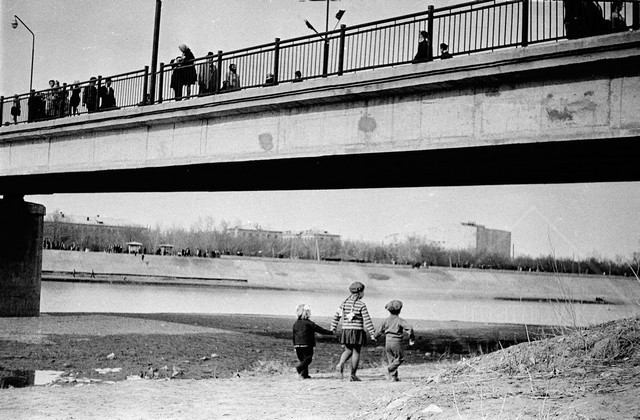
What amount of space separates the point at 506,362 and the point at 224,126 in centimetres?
1141

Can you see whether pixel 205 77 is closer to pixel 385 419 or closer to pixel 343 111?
pixel 343 111

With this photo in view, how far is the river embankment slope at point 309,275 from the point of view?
217 ft

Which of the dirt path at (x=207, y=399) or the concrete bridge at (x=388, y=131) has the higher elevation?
the concrete bridge at (x=388, y=131)

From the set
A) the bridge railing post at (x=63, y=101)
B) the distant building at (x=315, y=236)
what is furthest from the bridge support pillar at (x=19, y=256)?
the distant building at (x=315, y=236)

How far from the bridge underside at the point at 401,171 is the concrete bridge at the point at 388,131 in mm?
49

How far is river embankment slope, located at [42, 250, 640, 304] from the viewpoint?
6600 cm

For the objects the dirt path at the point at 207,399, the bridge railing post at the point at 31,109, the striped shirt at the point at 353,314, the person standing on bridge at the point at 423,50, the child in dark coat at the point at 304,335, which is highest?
the bridge railing post at the point at 31,109

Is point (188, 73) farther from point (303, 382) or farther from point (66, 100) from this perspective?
point (303, 382)

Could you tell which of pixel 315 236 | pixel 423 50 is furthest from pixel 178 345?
pixel 315 236

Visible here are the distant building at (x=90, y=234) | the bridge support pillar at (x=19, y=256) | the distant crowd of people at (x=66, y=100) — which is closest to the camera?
the distant crowd of people at (x=66, y=100)

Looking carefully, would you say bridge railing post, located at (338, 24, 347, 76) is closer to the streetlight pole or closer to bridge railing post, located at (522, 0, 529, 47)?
bridge railing post, located at (522, 0, 529, 47)

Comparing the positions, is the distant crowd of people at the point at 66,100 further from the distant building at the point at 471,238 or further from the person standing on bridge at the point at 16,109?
the distant building at the point at 471,238

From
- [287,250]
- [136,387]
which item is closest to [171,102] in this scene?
[136,387]

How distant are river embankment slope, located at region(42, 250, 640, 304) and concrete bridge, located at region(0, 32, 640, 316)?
42784 mm
